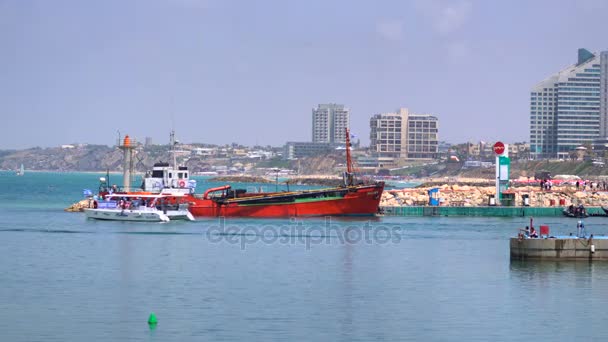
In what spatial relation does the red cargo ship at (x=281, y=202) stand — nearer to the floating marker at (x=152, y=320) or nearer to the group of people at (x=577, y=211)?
the group of people at (x=577, y=211)

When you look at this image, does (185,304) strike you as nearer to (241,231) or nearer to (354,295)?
(354,295)

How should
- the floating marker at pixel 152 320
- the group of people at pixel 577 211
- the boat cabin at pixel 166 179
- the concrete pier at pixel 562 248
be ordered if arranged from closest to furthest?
the floating marker at pixel 152 320 → the concrete pier at pixel 562 248 → the boat cabin at pixel 166 179 → the group of people at pixel 577 211

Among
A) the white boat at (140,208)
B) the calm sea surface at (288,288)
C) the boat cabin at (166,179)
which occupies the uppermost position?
the boat cabin at (166,179)

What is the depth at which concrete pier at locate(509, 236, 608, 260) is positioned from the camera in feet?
200

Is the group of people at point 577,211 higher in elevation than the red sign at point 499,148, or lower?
lower

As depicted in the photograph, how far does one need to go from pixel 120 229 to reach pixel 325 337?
5252 cm

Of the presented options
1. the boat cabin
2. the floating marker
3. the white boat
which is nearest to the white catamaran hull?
the white boat

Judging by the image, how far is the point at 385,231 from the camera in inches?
3487

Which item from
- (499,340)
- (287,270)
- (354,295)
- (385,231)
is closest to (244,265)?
(287,270)

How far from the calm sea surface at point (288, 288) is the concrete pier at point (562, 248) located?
2.44 feet

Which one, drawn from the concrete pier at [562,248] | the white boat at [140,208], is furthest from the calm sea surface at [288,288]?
the white boat at [140,208]

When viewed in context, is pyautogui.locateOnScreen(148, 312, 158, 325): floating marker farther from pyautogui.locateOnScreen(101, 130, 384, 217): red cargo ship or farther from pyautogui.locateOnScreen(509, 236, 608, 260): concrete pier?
pyautogui.locateOnScreen(101, 130, 384, 217): red cargo ship

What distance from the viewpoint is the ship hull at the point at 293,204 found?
4077 inches

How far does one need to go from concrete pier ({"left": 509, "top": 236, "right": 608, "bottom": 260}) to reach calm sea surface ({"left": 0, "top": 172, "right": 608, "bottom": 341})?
74cm
